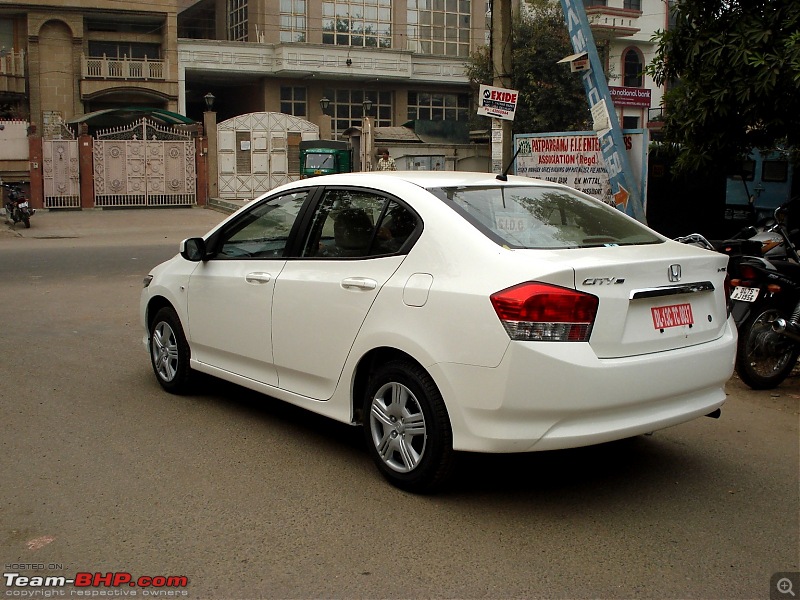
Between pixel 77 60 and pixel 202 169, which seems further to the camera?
pixel 77 60

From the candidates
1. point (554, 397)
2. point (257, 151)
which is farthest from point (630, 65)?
point (554, 397)

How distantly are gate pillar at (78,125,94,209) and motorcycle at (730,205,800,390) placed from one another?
25.8m

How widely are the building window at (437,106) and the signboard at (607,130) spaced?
109 feet

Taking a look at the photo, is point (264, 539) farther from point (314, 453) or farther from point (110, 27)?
point (110, 27)

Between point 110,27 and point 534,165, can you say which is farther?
point 110,27

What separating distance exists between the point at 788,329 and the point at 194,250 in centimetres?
421

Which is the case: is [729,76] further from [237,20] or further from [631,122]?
[631,122]

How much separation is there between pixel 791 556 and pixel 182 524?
2.64 metres

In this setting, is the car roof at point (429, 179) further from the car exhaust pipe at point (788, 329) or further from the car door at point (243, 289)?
the car exhaust pipe at point (788, 329)

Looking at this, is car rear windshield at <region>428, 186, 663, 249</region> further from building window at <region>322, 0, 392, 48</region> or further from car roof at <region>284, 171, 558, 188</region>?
building window at <region>322, 0, 392, 48</region>

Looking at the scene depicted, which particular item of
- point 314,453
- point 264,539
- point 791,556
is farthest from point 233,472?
point 791,556

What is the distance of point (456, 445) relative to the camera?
4.16 m

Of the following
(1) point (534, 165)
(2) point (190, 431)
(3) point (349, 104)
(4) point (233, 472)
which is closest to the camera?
(4) point (233, 472)

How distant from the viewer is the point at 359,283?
4711 mm
